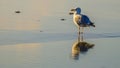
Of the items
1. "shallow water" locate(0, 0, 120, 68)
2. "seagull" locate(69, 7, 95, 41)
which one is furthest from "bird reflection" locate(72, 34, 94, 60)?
"seagull" locate(69, 7, 95, 41)

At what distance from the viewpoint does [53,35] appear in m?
13.1

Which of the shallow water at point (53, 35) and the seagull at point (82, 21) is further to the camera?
the seagull at point (82, 21)

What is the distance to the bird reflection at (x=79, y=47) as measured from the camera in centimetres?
1085

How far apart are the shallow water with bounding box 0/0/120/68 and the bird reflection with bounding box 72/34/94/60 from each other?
0.09m

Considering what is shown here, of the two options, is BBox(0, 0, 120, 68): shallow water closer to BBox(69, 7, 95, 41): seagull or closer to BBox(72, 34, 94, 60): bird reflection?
BBox(72, 34, 94, 60): bird reflection

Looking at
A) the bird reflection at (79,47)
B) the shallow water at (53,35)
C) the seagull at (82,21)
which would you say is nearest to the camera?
the shallow water at (53,35)

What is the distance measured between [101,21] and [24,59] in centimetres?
594

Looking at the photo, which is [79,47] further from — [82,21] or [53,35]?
[82,21]

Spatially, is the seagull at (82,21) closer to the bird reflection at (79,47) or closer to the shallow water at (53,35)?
the shallow water at (53,35)

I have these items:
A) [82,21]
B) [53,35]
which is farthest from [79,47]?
[82,21]

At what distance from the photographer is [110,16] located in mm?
16359

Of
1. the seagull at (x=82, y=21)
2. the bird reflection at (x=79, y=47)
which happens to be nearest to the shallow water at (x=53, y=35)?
the bird reflection at (x=79, y=47)

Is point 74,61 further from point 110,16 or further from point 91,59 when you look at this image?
point 110,16

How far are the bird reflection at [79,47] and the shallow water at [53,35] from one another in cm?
9
